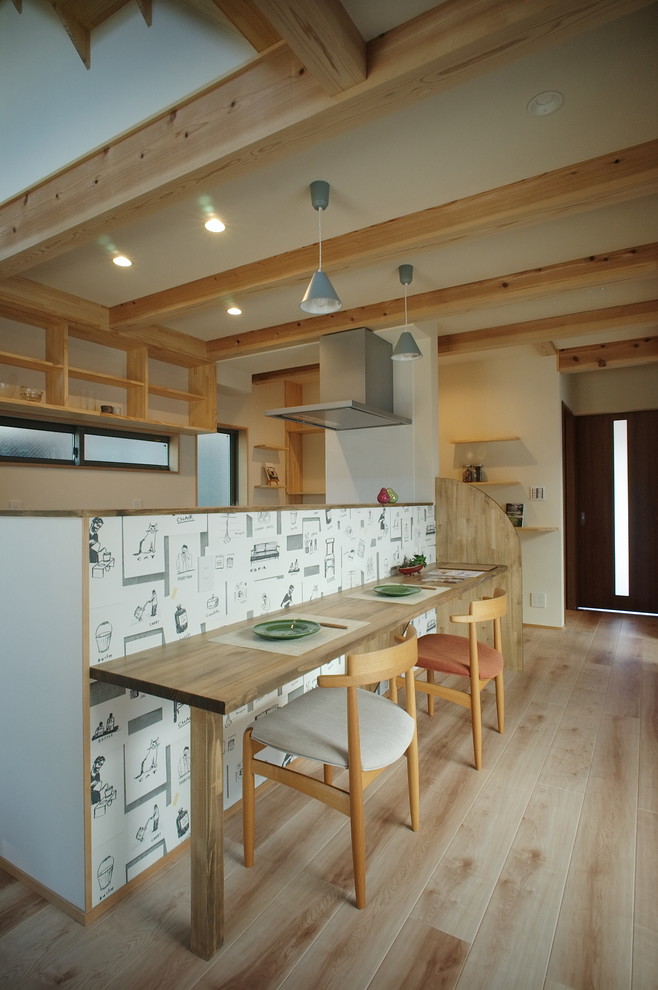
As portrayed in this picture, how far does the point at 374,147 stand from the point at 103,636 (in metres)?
2.04

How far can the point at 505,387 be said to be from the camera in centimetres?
514

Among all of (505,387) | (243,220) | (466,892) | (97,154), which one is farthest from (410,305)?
(466,892)

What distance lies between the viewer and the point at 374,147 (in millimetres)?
2082

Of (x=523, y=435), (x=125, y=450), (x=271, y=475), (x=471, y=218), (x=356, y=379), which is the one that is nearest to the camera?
(x=471, y=218)

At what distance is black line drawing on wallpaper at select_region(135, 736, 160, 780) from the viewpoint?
1730mm

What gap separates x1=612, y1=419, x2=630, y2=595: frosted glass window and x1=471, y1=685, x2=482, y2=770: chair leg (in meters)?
3.99

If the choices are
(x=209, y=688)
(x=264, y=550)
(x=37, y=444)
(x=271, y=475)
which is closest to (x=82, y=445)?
(x=37, y=444)

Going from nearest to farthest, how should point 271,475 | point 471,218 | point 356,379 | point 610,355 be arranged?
1. point 471,218
2. point 356,379
3. point 610,355
4. point 271,475

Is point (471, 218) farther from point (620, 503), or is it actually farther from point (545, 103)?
point (620, 503)

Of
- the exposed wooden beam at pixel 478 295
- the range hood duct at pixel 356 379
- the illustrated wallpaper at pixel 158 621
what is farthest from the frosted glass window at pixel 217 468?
the illustrated wallpaper at pixel 158 621

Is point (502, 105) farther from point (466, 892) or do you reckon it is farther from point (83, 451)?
point (83, 451)

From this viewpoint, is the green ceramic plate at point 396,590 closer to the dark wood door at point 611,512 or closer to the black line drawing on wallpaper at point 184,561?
the black line drawing on wallpaper at point 184,561

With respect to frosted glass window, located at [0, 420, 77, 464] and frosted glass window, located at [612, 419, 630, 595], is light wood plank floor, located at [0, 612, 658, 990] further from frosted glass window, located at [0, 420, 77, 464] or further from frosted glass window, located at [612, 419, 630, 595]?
frosted glass window, located at [612, 419, 630, 595]

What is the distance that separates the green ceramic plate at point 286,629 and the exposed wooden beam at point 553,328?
3321 mm
